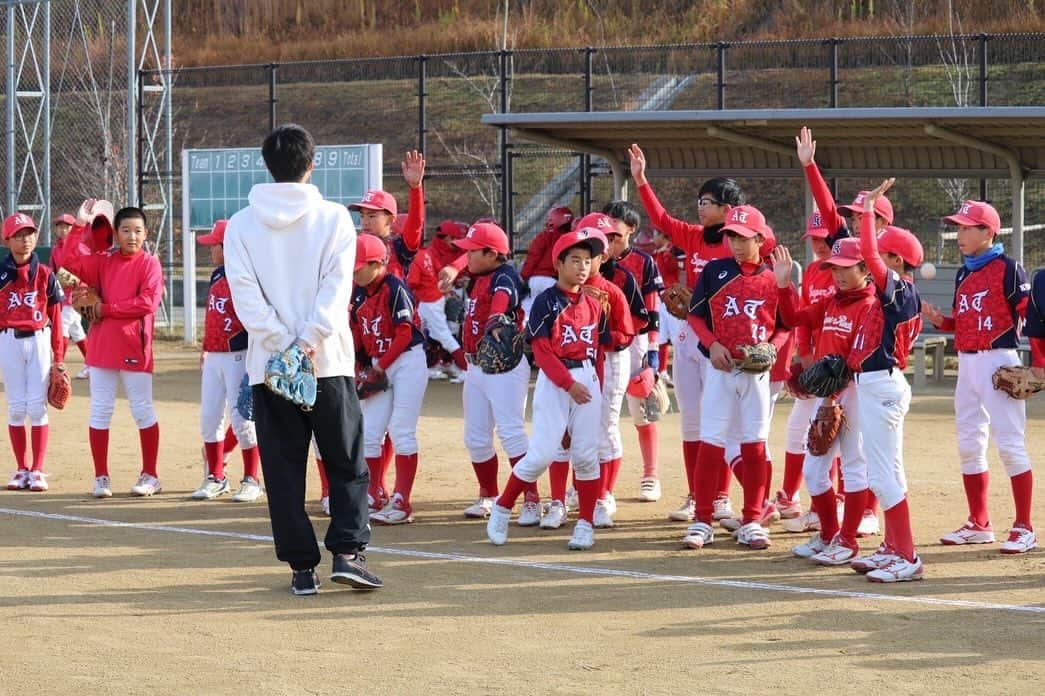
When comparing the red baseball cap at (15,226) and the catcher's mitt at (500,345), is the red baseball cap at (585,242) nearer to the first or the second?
the catcher's mitt at (500,345)

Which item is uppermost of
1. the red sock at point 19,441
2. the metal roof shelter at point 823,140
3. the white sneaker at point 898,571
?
the metal roof shelter at point 823,140

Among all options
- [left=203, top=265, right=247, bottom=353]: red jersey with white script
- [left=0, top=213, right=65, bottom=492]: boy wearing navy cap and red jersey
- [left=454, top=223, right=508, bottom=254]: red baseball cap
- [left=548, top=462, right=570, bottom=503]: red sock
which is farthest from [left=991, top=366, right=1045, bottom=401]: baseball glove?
Answer: [left=0, top=213, right=65, bottom=492]: boy wearing navy cap and red jersey

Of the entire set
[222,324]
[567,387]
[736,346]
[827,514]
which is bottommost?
[827,514]

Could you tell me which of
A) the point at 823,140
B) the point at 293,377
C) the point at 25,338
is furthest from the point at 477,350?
the point at 823,140

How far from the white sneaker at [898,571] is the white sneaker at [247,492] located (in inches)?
163

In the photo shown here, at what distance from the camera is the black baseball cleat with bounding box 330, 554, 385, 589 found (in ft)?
23.1

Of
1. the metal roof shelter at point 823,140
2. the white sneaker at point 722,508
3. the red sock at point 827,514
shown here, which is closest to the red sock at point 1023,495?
the red sock at point 827,514

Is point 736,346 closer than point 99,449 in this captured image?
Yes

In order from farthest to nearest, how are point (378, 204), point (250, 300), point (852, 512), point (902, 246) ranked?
point (378, 204), point (852, 512), point (902, 246), point (250, 300)

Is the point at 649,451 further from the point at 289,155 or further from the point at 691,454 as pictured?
the point at 289,155

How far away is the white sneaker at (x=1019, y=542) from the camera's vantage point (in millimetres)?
8008

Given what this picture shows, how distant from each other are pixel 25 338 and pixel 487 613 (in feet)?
16.3

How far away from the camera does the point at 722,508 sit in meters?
8.84

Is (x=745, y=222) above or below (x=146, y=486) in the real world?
above
